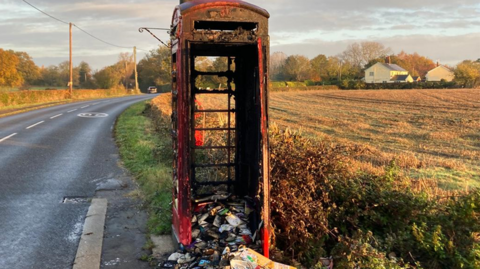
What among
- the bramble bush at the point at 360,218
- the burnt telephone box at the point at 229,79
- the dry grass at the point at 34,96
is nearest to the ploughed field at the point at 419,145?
the bramble bush at the point at 360,218

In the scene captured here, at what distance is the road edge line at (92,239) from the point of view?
4586 mm

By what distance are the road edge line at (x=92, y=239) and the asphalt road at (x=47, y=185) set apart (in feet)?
0.32

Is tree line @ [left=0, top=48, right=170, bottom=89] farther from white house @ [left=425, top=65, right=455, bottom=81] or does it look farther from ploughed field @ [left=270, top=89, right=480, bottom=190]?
white house @ [left=425, top=65, right=455, bottom=81]

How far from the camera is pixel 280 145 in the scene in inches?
213

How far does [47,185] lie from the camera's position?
802cm

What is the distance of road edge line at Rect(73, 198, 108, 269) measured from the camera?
4.59m

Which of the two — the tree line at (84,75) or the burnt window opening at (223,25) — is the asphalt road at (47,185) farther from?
the tree line at (84,75)

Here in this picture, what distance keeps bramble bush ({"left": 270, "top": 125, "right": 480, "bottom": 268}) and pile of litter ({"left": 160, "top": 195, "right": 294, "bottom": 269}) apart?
0.39 m

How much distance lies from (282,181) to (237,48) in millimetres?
1760

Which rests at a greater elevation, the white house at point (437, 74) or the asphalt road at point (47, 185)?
the white house at point (437, 74)

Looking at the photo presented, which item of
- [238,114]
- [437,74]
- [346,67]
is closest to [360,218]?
[238,114]

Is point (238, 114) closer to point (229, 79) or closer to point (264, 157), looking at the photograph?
point (229, 79)

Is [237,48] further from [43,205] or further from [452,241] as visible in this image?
[43,205]

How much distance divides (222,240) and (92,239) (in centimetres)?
190
